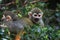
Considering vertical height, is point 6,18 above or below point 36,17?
above

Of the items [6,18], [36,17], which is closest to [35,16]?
[36,17]

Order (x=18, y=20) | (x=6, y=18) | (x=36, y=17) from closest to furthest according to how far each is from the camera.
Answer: (x=18, y=20) < (x=6, y=18) < (x=36, y=17)

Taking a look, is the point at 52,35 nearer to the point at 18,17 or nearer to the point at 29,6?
the point at 18,17

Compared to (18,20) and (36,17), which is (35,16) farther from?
(18,20)

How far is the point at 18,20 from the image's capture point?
6352 mm

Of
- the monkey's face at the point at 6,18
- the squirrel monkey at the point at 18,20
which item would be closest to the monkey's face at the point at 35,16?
the squirrel monkey at the point at 18,20

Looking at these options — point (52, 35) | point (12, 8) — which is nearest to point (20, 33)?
point (52, 35)

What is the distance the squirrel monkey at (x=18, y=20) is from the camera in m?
5.68

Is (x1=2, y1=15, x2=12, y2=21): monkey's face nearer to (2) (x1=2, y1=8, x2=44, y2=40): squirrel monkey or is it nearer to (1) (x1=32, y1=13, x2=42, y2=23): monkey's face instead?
(2) (x1=2, y1=8, x2=44, y2=40): squirrel monkey

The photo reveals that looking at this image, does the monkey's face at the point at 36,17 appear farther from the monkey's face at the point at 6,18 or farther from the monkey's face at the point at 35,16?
the monkey's face at the point at 6,18

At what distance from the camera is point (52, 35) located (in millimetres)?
6035

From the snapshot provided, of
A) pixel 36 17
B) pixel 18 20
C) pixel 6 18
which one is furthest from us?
pixel 36 17

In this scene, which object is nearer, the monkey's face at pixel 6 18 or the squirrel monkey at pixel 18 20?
the squirrel monkey at pixel 18 20

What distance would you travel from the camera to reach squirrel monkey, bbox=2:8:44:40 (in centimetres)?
568
